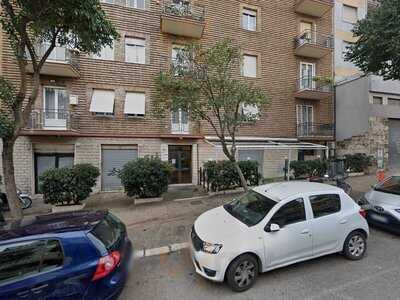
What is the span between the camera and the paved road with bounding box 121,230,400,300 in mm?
3615

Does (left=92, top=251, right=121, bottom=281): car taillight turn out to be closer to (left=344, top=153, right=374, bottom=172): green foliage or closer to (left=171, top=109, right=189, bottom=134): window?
(left=171, top=109, right=189, bottom=134): window

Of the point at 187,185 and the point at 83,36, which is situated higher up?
the point at 83,36

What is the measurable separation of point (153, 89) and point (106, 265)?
1165cm

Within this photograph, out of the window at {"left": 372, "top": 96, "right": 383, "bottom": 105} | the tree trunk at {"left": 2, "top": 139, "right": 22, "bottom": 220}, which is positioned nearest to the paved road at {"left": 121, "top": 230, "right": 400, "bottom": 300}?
the tree trunk at {"left": 2, "top": 139, "right": 22, "bottom": 220}

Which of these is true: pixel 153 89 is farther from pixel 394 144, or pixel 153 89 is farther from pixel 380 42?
pixel 394 144

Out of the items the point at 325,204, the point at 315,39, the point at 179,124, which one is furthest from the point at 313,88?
the point at 325,204

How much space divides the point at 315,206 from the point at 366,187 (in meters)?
8.31

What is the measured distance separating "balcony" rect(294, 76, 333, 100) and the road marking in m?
14.2

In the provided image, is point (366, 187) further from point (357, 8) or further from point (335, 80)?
point (357, 8)

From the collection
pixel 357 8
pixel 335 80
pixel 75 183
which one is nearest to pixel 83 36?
pixel 75 183

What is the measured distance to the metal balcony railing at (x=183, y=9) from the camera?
1329 cm

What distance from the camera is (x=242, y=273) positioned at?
3.78 meters

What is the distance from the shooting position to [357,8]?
18453 millimetres

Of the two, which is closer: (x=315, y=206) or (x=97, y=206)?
(x=315, y=206)
